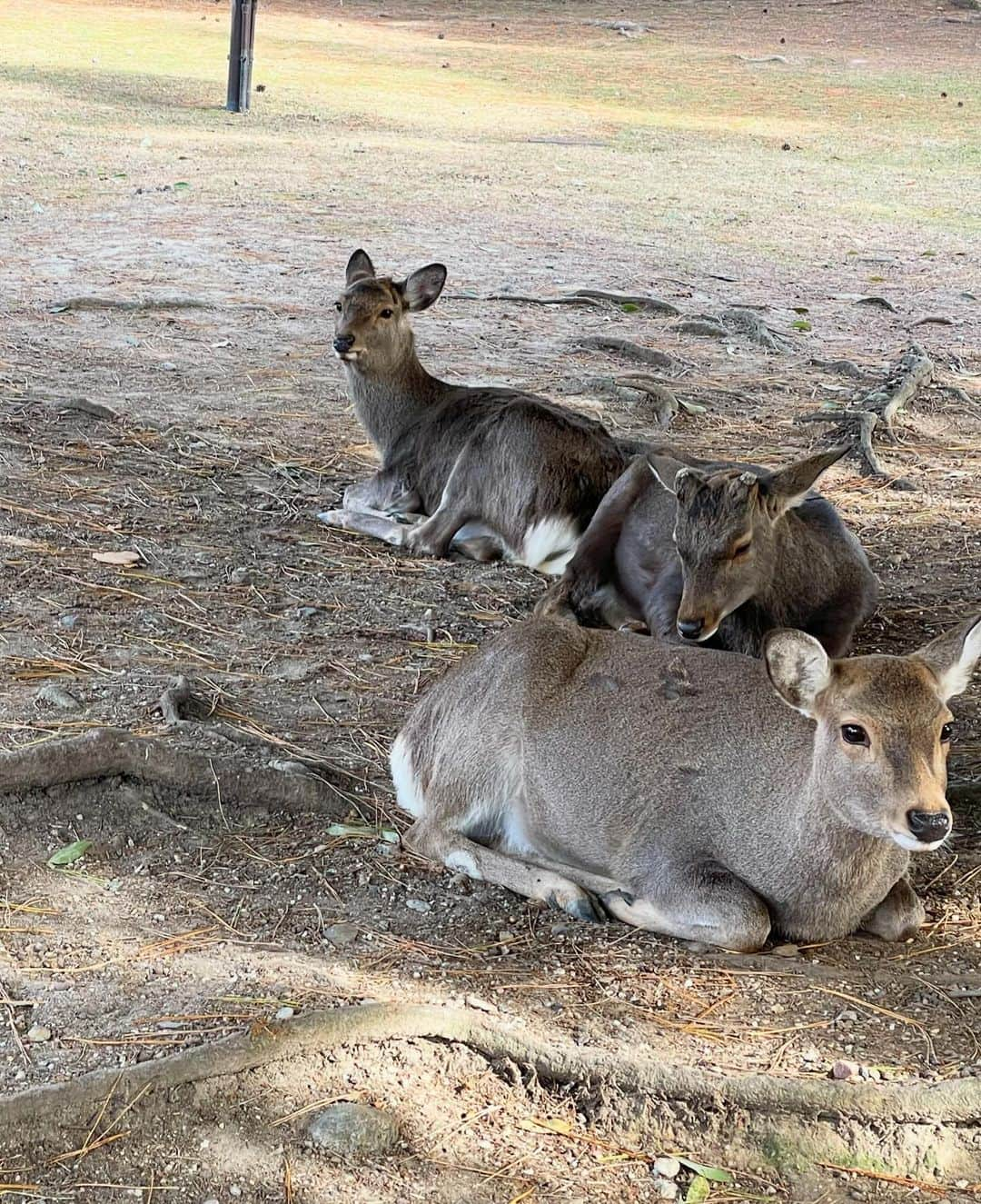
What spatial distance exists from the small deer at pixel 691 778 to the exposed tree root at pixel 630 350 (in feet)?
22.7

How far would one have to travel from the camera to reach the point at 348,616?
652cm

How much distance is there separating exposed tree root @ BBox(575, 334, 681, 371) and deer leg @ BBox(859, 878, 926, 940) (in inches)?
302

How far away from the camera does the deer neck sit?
8.70 meters

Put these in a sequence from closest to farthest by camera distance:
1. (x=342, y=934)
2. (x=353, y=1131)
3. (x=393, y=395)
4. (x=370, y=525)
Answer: (x=353, y=1131), (x=342, y=934), (x=370, y=525), (x=393, y=395)

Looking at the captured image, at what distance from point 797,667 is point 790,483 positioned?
202cm

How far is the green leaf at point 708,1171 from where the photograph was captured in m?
3.37

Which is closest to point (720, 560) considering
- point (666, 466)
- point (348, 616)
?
point (666, 466)

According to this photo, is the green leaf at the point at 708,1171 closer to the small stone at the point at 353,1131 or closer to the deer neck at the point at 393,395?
the small stone at the point at 353,1131

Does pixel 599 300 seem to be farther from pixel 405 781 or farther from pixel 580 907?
pixel 580 907

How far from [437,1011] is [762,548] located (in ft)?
9.10

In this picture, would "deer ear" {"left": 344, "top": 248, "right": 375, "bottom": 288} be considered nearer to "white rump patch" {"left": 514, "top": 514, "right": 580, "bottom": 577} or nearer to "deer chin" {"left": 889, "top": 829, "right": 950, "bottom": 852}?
"white rump patch" {"left": 514, "top": 514, "right": 580, "bottom": 577}

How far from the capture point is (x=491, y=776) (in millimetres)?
4746

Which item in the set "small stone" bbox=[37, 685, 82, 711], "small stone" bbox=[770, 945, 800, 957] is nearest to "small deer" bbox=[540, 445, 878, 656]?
"small stone" bbox=[770, 945, 800, 957]

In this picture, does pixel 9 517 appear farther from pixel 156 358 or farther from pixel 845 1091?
pixel 845 1091
